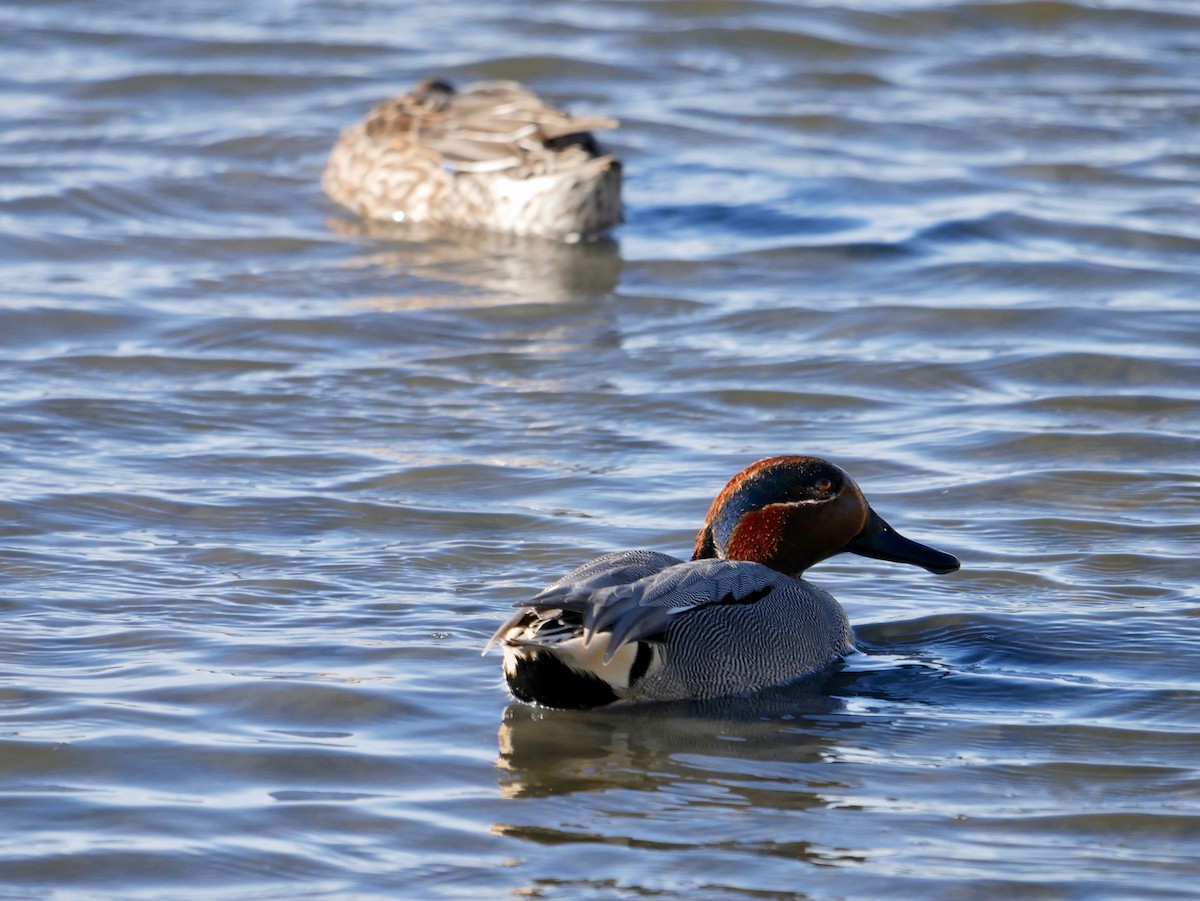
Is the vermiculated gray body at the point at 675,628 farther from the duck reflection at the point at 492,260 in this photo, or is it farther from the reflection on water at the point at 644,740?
the duck reflection at the point at 492,260

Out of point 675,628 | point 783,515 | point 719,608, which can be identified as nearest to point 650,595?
point 675,628

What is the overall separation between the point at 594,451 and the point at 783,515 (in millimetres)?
2068

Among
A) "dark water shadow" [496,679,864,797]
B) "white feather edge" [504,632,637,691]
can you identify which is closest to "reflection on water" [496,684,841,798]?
"dark water shadow" [496,679,864,797]

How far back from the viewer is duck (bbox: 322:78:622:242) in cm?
1134

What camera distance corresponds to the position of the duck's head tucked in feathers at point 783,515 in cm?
591

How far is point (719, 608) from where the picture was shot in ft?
18.1

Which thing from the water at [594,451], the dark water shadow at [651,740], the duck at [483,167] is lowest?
the dark water shadow at [651,740]

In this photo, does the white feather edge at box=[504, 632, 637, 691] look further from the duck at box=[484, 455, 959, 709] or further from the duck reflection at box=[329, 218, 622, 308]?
the duck reflection at box=[329, 218, 622, 308]

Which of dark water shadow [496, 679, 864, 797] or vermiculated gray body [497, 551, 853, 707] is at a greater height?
vermiculated gray body [497, 551, 853, 707]

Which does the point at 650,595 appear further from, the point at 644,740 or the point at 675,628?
the point at 644,740

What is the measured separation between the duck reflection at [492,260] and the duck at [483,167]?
0.11 metres

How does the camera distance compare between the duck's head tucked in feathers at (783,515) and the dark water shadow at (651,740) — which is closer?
the dark water shadow at (651,740)

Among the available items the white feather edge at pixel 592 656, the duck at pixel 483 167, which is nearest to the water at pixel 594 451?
the white feather edge at pixel 592 656

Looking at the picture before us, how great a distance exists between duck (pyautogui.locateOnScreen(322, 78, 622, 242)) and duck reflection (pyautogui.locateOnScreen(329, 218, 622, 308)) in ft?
0.36
